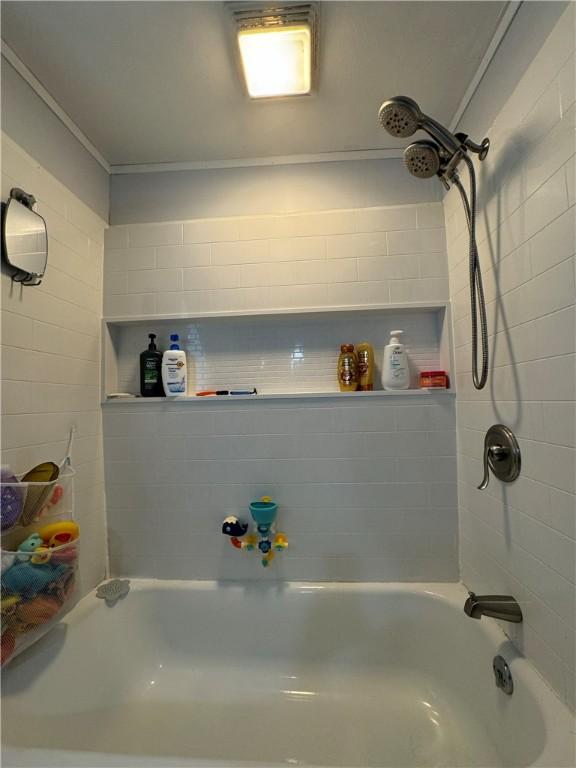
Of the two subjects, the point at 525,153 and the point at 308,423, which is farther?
the point at 308,423

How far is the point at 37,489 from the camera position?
3.60 ft

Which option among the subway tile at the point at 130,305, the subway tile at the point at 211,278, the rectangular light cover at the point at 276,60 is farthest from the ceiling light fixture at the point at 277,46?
the subway tile at the point at 130,305

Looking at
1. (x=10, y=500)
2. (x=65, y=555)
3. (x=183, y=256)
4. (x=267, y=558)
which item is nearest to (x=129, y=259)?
(x=183, y=256)

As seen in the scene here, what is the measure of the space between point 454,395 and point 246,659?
1.37 meters

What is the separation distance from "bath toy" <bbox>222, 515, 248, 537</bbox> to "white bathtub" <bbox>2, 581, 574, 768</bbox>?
246mm

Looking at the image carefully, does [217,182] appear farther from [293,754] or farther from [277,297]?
[293,754]

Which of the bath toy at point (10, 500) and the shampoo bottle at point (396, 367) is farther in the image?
the shampoo bottle at point (396, 367)

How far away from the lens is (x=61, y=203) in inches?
55.3

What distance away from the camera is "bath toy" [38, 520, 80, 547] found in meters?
1.11

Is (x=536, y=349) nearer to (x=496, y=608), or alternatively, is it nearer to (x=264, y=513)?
(x=496, y=608)

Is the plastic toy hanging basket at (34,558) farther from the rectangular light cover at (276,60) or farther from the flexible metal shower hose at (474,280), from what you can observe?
the rectangular light cover at (276,60)

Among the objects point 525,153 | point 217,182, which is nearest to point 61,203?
point 217,182

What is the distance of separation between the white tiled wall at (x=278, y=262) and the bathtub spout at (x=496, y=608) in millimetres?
1108

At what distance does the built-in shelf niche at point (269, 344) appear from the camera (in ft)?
5.36
